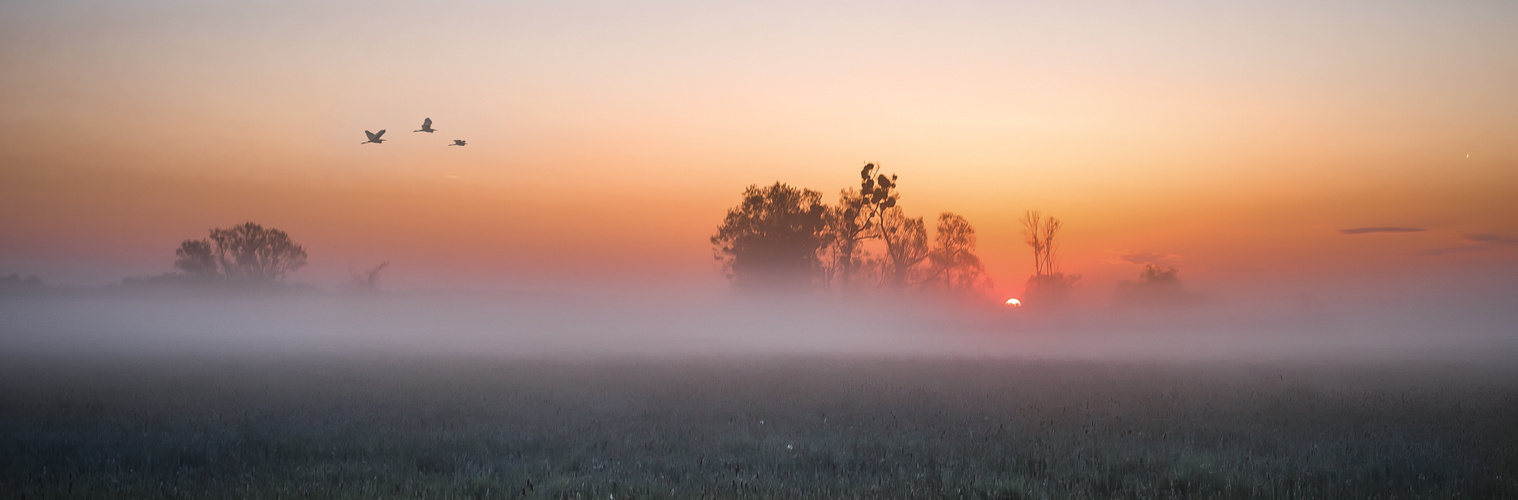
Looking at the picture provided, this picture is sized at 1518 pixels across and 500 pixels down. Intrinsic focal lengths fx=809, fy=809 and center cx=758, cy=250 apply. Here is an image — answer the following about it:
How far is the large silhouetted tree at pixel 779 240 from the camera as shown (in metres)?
76.4

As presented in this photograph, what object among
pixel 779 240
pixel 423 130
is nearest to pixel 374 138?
pixel 423 130

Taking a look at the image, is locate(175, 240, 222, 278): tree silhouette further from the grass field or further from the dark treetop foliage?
the grass field

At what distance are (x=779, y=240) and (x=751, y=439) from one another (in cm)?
6505

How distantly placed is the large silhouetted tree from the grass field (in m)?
53.3

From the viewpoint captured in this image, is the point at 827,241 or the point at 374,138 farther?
the point at 827,241

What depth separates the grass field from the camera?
8.25m

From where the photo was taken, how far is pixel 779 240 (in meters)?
76.5

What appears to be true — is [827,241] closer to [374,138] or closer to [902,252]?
[902,252]

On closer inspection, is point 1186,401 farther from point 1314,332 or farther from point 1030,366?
point 1314,332

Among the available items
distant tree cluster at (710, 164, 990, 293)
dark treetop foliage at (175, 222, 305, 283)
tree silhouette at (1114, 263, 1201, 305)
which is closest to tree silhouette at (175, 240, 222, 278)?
dark treetop foliage at (175, 222, 305, 283)

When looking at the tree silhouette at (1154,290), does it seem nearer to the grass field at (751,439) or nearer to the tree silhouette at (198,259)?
the grass field at (751,439)

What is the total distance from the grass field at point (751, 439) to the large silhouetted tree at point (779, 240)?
53.3m

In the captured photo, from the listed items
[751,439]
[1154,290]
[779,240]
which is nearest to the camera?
[751,439]

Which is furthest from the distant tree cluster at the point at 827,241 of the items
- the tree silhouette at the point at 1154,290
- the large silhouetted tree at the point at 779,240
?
the tree silhouette at the point at 1154,290
